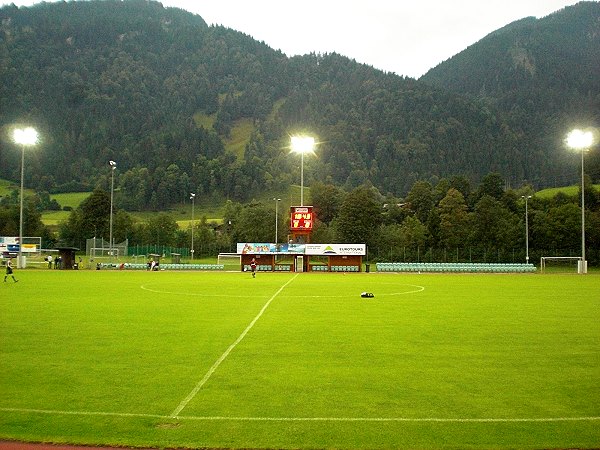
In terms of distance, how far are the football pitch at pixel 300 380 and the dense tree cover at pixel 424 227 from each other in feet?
231

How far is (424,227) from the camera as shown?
10062cm

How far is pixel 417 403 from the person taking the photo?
884 cm

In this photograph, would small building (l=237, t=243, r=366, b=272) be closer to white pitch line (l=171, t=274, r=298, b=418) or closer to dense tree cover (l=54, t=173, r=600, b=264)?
dense tree cover (l=54, t=173, r=600, b=264)

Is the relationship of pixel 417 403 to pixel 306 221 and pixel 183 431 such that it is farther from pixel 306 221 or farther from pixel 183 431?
pixel 306 221

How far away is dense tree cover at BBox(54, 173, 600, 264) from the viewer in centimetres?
8638

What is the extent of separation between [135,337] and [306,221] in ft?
146

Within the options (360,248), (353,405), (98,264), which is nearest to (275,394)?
(353,405)

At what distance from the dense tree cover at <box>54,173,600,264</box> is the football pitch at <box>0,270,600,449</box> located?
231ft

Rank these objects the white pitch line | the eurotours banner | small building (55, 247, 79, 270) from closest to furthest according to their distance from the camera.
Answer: the white pitch line, the eurotours banner, small building (55, 247, 79, 270)

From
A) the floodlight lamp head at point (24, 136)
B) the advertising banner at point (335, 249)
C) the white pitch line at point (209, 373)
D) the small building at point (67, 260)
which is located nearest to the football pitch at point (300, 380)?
the white pitch line at point (209, 373)

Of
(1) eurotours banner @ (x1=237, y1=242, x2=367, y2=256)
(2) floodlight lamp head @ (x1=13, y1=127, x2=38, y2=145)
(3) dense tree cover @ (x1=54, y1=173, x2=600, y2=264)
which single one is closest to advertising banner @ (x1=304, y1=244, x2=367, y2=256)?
(1) eurotours banner @ (x1=237, y1=242, x2=367, y2=256)

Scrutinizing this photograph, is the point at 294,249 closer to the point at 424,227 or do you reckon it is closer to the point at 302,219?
the point at 302,219

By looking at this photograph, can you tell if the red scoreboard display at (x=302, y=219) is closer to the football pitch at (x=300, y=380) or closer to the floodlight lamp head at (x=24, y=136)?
the floodlight lamp head at (x=24, y=136)

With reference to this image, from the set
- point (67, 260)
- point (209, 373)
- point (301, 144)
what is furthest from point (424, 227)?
point (209, 373)
